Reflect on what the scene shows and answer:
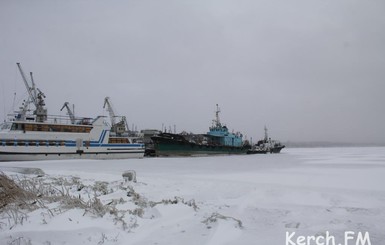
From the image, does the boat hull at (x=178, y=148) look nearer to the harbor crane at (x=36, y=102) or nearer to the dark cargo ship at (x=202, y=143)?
the dark cargo ship at (x=202, y=143)

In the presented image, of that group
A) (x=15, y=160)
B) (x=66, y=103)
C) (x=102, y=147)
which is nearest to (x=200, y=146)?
(x=102, y=147)

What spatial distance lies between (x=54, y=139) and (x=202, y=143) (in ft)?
105

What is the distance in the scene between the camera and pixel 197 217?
621 cm

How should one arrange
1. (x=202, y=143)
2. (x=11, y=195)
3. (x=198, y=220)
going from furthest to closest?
1. (x=202, y=143)
2. (x=11, y=195)
3. (x=198, y=220)

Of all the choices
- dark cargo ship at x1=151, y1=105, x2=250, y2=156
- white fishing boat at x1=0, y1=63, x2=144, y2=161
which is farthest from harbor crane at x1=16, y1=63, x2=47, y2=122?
dark cargo ship at x1=151, y1=105, x2=250, y2=156

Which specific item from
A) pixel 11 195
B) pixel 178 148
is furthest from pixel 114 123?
pixel 11 195

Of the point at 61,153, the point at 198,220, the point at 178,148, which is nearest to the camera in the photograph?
the point at 198,220

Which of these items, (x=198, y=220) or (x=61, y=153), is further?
(x=61, y=153)

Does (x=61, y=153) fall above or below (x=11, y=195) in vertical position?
below

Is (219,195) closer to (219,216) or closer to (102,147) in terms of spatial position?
(219,216)

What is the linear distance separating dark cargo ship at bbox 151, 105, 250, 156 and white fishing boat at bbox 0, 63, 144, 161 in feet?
14.5

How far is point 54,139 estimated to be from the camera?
35.7 m

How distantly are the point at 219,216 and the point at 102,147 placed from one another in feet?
119

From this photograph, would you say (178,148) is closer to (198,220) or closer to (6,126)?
(6,126)
